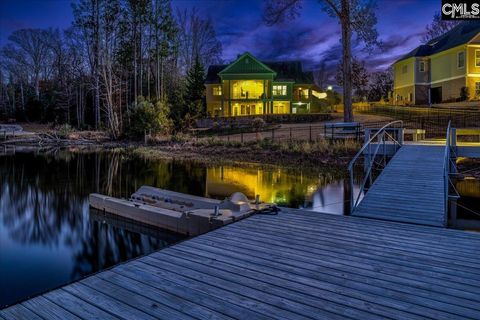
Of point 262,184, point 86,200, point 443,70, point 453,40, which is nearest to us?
point 86,200

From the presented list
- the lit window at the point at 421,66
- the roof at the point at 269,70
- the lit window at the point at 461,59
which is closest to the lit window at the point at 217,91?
the roof at the point at 269,70

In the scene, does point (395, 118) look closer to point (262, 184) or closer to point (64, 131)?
point (262, 184)

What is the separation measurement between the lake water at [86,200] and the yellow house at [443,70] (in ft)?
82.5

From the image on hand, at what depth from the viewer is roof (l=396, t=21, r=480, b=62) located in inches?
1427

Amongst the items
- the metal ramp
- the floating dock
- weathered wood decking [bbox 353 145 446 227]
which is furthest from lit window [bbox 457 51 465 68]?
the floating dock

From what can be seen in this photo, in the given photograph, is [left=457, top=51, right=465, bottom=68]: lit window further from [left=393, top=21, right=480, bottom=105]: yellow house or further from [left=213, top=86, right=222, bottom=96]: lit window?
[left=213, top=86, right=222, bottom=96]: lit window

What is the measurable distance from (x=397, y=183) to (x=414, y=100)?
3536 centimetres

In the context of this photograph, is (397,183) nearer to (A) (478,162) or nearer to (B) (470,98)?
(A) (478,162)

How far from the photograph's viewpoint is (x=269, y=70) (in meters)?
46.5

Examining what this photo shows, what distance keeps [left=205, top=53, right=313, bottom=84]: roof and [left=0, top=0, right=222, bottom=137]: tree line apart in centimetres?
232

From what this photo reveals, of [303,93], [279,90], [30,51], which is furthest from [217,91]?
[30,51]

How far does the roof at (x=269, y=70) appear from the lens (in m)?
46.8

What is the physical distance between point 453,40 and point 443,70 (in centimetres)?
289

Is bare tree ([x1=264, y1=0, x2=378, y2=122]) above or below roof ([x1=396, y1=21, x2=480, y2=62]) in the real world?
below
